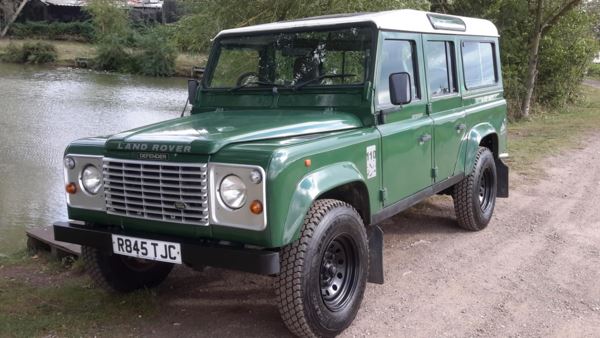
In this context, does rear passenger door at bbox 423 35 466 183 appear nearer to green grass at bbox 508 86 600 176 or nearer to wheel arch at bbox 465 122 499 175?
wheel arch at bbox 465 122 499 175

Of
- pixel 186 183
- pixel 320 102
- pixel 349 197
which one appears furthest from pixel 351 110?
pixel 186 183

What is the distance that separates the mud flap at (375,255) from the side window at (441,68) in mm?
1497

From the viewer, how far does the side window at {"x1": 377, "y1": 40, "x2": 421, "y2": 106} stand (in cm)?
450

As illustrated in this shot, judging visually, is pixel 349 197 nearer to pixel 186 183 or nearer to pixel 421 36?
pixel 186 183

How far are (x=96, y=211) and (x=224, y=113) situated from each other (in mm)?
1326

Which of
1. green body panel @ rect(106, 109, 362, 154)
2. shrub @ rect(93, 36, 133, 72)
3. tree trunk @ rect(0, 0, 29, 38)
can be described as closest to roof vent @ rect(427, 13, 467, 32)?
green body panel @ rect(106, 109, 362, 154)

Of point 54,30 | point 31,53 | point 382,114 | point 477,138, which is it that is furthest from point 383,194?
point 54,30

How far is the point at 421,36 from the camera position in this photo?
5.06m

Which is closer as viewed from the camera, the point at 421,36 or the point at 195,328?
the point at 195,328

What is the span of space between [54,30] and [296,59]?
4569cm

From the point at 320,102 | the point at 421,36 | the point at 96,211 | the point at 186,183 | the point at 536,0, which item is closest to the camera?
the point at 186,183

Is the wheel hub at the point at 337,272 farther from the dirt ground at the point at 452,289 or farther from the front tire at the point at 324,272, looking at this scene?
the dirt ground at the point at 452,289

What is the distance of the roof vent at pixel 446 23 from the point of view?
533 cm

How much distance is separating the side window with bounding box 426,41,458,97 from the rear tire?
2715 mm
